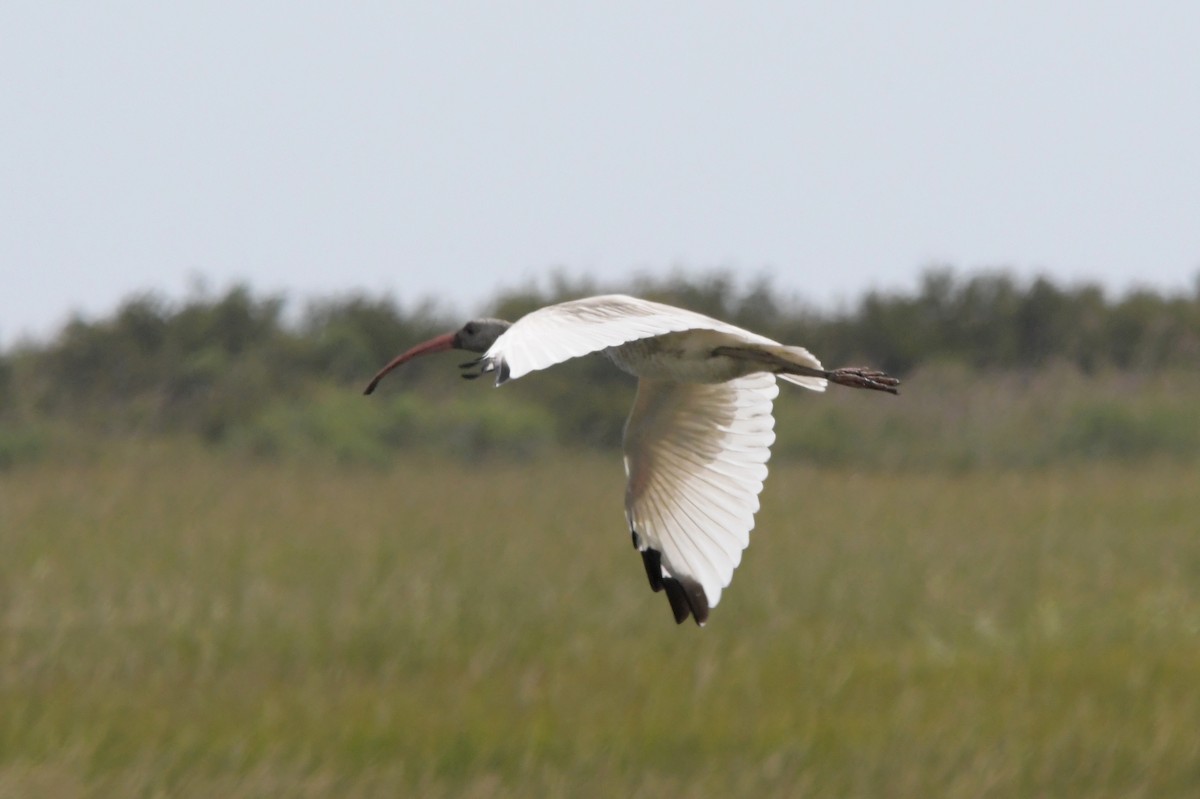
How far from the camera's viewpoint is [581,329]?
304 cm

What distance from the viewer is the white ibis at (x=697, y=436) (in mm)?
3648

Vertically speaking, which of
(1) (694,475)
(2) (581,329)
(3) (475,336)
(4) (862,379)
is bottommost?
(1) (694,475)

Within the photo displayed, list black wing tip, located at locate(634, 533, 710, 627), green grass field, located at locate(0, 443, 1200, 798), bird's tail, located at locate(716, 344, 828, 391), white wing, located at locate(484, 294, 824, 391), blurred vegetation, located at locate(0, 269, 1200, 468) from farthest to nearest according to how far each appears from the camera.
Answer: blurred vegetation, located at locate(0, 269, 1200, 468), green grass field, located at locate(0, 443, 1200, 798), black wing tip, located at locate(634, 533, 710, 627), bird's tail, located at locate(716, 344, 828, 391), white wing, located at locate(484, 294, 824, 391)

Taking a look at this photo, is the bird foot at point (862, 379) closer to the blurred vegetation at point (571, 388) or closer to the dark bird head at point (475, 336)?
the dark bird head at point (475, 336)

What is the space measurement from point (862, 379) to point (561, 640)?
5.20 meters

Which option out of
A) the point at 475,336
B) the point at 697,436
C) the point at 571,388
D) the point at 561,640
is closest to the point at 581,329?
the point at 475,336

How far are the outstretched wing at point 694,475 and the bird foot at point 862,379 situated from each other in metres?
0.44

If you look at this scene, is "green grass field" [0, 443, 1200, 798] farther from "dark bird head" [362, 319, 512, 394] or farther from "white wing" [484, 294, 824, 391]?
"white wing" [484, 294, 824, 391]

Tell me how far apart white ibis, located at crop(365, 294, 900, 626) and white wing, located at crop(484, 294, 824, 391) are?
0.07 meters

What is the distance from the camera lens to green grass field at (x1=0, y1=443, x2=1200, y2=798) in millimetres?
6293

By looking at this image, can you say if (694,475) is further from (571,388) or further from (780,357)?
(571,388)

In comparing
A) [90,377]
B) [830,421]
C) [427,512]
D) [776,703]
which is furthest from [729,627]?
[90,377]

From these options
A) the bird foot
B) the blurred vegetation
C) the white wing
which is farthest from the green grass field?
the white wing

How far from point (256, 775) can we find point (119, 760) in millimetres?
521
